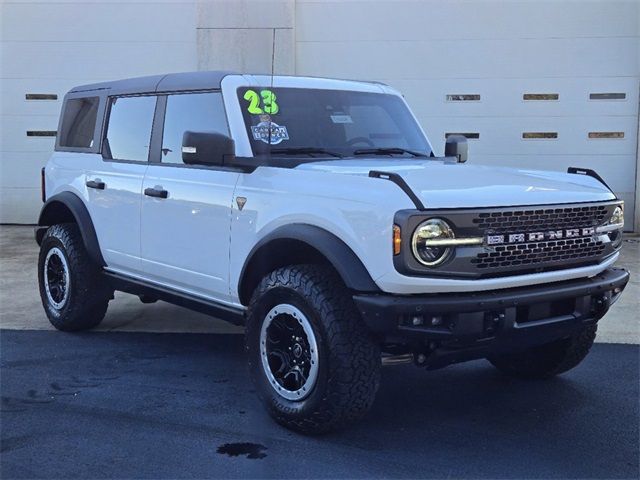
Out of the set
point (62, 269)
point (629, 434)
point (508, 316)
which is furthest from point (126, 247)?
point (629, 434)

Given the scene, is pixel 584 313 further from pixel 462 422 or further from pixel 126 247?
pixel 126 247

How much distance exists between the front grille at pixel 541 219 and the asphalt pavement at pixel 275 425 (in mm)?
1114

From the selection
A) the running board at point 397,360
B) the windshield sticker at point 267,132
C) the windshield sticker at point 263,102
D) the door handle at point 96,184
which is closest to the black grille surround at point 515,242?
the running board at point 397,360

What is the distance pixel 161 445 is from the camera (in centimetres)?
379

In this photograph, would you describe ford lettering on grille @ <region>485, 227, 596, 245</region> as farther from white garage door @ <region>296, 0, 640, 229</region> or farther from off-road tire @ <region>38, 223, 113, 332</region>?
white garage door @ <region>296, 0, 640, 229</region>

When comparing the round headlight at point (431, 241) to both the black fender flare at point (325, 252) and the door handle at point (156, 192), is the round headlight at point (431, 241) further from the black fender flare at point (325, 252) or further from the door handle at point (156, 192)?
the door handle at point (156, 192)

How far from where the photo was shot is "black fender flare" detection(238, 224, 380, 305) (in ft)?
11.6

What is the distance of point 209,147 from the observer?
4.21 m

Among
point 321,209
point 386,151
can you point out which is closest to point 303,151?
point 386,151

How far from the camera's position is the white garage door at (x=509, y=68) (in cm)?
1049

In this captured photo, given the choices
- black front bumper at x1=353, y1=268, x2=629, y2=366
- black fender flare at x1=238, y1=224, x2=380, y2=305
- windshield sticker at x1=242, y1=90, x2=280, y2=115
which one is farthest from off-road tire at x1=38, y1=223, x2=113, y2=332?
black front bumper at x1=353, y1=268, x2=629, y2=366

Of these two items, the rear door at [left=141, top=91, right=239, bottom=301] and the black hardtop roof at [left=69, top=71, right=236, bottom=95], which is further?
the black hardtop roof at [left=69, top=71, right=236, bottom=95]

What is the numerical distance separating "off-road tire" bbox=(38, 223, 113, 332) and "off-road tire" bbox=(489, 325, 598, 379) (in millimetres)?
3006

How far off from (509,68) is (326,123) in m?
6.57
